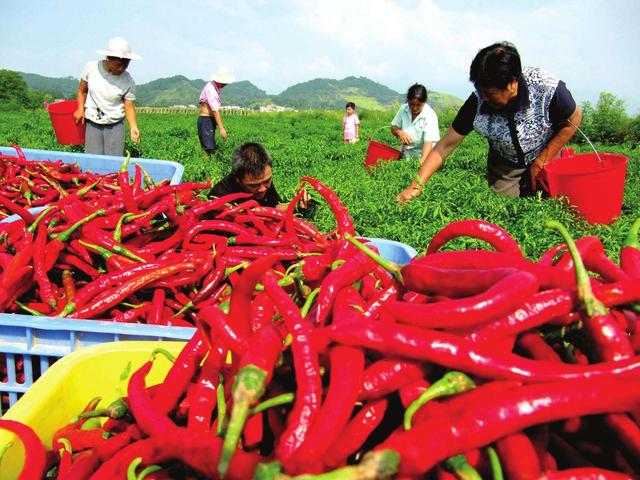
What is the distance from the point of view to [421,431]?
4.43 ft

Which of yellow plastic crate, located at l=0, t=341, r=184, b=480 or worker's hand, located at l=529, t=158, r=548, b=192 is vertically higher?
worker's hand, located at l=529, t=158, r=548, b=192

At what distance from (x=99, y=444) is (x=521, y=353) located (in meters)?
1.60

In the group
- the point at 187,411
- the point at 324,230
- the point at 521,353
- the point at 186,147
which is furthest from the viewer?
the point at 186,147

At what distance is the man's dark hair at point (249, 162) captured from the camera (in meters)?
4.57

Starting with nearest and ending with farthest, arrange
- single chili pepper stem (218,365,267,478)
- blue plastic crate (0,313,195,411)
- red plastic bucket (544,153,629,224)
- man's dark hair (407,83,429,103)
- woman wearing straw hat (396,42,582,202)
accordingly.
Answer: single chili pepper stem (218,365,267,478)
blue plastic crate (0,313,195,411)
woman wearing straw hat (396,42,582,202)
red plastic bucket (544,153,629,224)
man's dark hair (407,83,429,103)

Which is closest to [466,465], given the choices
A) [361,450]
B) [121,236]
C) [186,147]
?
[361,450]

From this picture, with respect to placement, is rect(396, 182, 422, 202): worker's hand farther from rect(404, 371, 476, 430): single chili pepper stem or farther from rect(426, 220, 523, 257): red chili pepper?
rect(404, 371, 476, 430): single chili pepper stem

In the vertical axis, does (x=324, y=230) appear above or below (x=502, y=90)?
below

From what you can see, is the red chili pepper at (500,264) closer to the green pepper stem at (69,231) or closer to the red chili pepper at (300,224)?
the red chili pepper at (300,224)

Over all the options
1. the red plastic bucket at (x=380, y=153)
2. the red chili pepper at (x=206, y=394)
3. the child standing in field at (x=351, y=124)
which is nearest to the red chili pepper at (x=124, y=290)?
the red chili pepper at (x=206, y=394)

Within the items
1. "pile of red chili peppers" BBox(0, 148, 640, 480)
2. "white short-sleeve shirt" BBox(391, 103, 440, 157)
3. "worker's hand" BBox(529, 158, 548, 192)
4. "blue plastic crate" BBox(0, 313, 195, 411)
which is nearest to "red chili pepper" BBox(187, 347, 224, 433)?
"pile of red chili peppers" BBox(0, 148, 640, 480)

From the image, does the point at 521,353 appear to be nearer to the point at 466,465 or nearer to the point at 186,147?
the point at 466,465

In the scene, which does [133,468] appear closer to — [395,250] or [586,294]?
[586,294]

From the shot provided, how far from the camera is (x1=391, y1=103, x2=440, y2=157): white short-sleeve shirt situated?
32.2 feet
